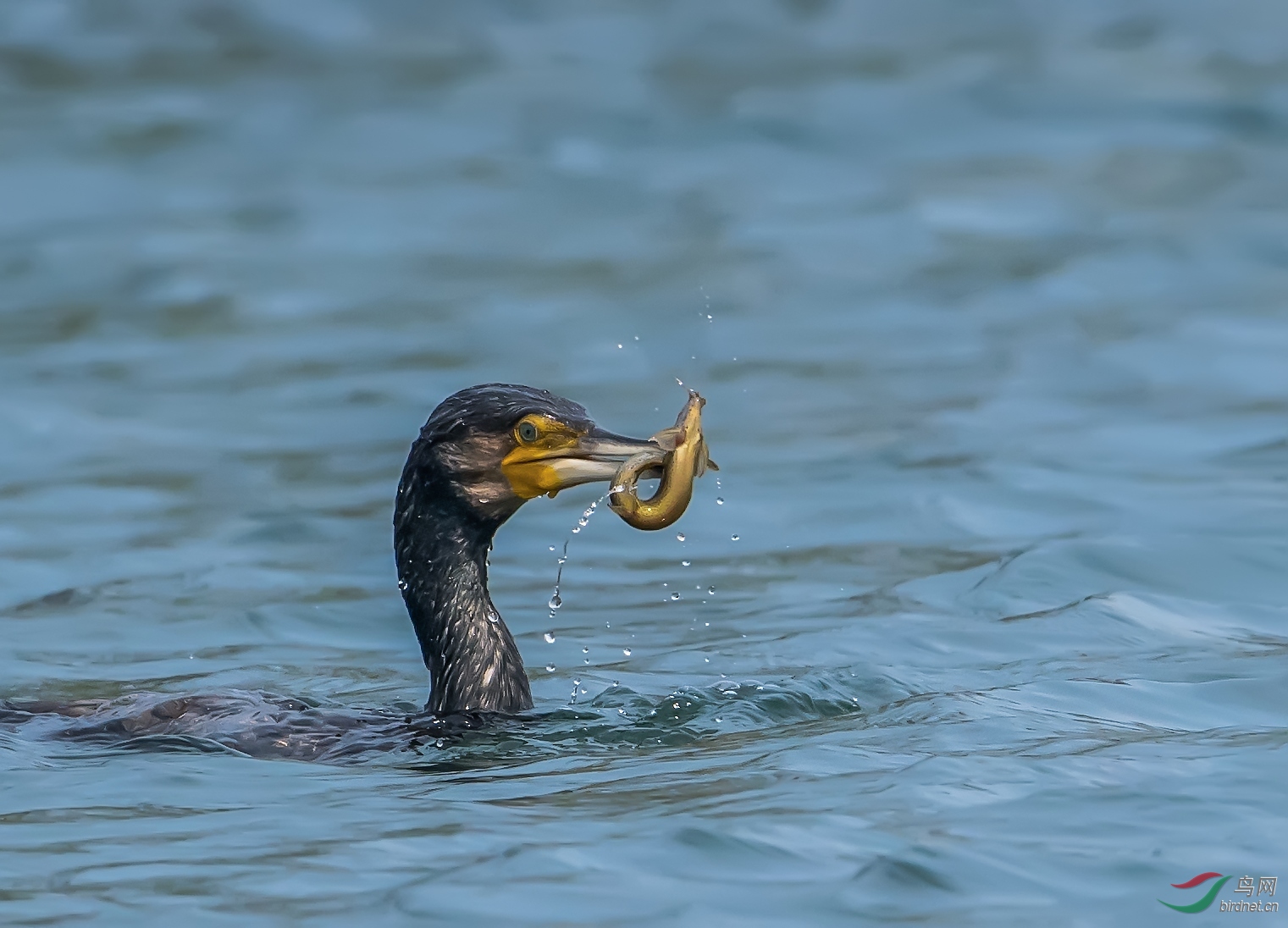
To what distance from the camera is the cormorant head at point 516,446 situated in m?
6.68

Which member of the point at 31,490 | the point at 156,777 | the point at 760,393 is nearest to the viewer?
the point at 156,777

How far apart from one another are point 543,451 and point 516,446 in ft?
0.29

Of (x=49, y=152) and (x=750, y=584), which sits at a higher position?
(x=49, y=152)

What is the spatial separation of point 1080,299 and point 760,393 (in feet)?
8.82

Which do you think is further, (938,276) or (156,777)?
(938,276)

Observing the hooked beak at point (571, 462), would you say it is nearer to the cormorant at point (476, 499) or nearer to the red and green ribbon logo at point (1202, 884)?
the cormorant at point (476, 499)

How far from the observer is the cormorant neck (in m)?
6.92

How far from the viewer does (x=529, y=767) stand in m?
Result: 6.20

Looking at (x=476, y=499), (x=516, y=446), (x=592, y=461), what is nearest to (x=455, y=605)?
(x=476, y=499)

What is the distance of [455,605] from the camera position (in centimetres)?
696

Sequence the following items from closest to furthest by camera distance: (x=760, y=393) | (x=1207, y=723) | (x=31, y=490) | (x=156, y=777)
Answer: (x=156, y=777) < (x=1207, y=723) < (x=31, y=490) < (x=760, y=393)

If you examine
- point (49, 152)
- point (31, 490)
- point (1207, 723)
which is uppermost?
point (49, 152)

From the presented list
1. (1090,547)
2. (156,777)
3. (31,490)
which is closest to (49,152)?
(31,490)

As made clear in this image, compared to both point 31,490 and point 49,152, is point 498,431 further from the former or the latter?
point 49,152
